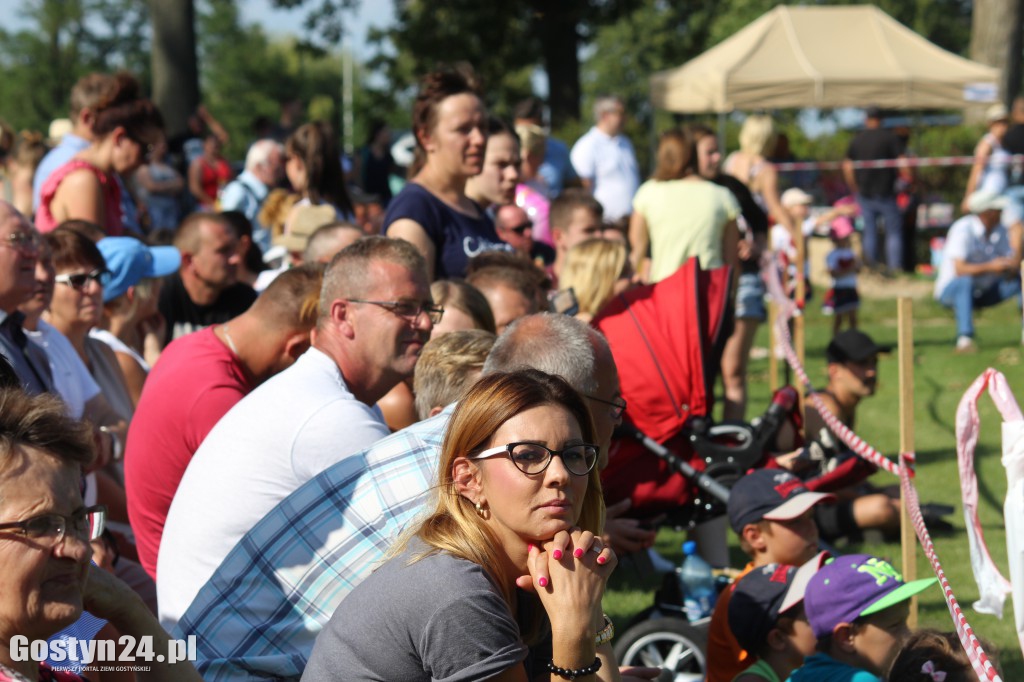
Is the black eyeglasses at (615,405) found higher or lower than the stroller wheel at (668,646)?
higher

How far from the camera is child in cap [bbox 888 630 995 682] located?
353 centimetres

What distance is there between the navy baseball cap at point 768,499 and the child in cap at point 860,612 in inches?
27.6

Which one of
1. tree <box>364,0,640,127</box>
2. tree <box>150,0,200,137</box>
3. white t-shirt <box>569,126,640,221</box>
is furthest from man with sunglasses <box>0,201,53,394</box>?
tree <box>364,0,640,127</box>

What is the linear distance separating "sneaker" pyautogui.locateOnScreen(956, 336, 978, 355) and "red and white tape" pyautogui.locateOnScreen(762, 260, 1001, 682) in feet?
10.4

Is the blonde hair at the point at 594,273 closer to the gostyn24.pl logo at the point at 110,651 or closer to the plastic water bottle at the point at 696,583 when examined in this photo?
the plastic water bottle at the point at 696,583

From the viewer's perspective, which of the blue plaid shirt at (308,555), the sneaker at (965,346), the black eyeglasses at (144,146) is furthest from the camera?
the sneaker at (965,346)

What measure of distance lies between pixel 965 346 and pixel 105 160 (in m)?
8.96

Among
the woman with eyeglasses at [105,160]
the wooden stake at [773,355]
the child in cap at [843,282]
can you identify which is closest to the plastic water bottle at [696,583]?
the woman with eyeglasses at [105,160]

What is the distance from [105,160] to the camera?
6559 millimetres

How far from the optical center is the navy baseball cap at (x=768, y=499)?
183 inches

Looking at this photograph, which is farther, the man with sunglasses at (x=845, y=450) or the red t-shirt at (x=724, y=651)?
the man with sunglasses at (x=845, y=450)

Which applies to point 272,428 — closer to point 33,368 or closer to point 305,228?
point 33,368

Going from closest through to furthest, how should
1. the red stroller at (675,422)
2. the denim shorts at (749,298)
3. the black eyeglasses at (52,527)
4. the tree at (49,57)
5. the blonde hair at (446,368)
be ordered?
the black eyeglasses at (52,527), the blonde hair at (446,368), the red stroller at (675,422), the denim shorts at (749,298), the tree at (49,57)

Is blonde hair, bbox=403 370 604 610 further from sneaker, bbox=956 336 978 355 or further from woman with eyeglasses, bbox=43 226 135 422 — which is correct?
sneaker, bbox=956 336 978 355
